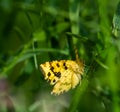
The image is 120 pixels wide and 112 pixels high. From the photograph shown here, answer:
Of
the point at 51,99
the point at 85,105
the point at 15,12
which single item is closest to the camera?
the point at 85,105

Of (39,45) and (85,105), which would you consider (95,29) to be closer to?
(39,45)

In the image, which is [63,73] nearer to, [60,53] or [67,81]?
[67,81]

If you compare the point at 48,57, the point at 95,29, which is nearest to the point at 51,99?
the point at 48,57

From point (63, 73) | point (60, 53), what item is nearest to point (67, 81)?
point (63, 73)

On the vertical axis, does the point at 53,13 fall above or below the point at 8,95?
above
